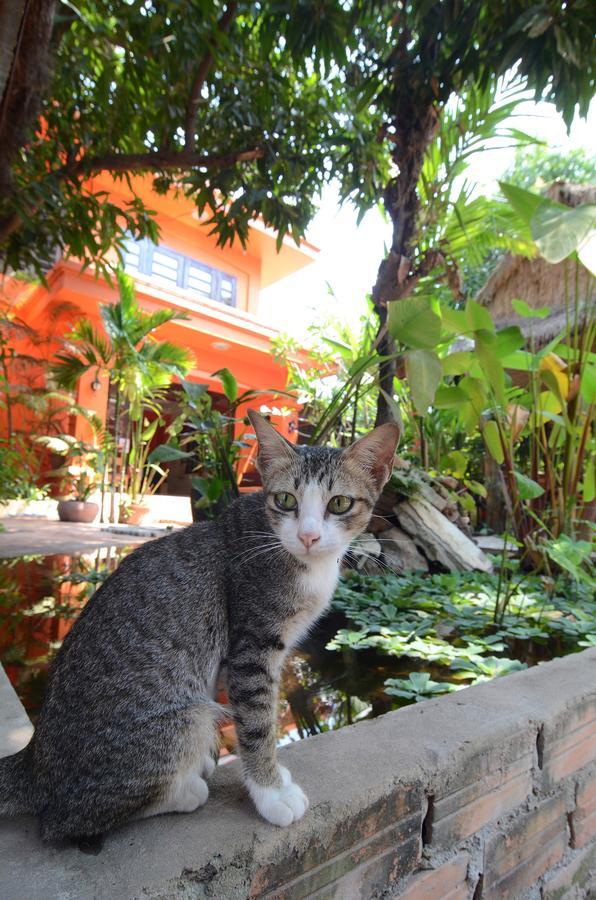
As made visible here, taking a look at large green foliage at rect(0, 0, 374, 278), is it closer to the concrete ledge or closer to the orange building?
the concrete ledge

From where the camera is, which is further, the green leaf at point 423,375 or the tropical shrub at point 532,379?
the green leaf at point 423,375

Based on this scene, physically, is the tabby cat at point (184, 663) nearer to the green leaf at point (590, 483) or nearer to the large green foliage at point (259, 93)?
the green leaf at point (590, 483)

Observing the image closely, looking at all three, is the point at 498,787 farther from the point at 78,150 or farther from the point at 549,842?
the point at 78,150

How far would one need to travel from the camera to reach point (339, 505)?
1377mm

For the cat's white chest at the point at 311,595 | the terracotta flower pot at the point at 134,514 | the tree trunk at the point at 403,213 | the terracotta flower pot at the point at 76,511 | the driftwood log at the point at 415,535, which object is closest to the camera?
the cat's white chest at the point at 311,595

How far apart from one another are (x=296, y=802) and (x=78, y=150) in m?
4.55

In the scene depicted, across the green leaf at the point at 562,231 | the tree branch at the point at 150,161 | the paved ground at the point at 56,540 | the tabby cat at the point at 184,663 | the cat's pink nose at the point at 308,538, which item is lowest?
the paved ground at the point at 56,540

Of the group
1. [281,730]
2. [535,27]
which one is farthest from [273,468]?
[535,27]

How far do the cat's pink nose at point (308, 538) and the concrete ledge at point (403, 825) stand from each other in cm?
44

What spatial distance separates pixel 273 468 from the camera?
1483 millimetres

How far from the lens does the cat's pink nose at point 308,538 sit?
1222 mm

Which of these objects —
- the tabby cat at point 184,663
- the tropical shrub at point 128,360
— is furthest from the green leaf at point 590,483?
the tropical shrub at point 128,360

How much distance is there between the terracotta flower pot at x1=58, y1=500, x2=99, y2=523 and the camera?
8.78m

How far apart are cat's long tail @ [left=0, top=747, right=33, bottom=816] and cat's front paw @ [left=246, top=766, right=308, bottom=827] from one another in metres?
0.38
